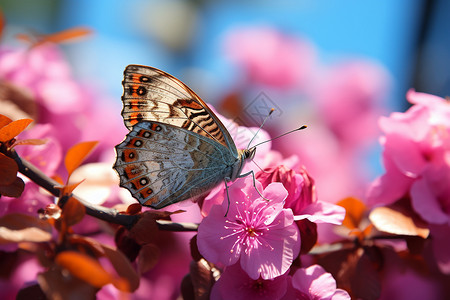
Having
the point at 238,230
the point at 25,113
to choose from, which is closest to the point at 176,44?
the point at 25,113

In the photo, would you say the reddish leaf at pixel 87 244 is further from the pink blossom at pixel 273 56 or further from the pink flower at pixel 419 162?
the pink blossom at pixel 273 56

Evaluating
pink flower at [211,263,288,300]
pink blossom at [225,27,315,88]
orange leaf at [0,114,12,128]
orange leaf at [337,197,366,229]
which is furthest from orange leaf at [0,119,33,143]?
pink blossom at [225,27,315,88]

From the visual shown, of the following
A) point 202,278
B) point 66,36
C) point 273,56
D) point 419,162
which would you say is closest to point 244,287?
point 202,278

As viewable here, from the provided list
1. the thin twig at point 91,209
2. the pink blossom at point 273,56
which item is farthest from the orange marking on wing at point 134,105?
the pink blossom at point 273,56

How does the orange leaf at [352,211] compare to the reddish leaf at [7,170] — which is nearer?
the reddish leaf at [7,170]

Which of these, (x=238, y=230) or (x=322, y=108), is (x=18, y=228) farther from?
(x=322, y=108)

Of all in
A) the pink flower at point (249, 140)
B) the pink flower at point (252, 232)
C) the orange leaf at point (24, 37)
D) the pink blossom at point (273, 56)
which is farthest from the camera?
the pink blossom at point (273, 56)

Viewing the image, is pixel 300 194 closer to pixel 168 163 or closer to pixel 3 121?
pixel 168 163
